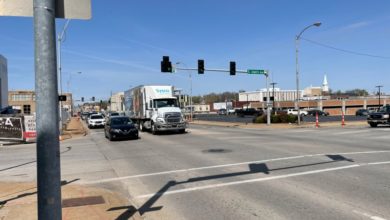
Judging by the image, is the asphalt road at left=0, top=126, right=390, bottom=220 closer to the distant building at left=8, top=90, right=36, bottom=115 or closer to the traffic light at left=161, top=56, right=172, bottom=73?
the traffic light at left=161, top=56, right=172, bottom=73

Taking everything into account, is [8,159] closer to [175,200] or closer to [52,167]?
[175,200]

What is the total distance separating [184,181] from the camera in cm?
1059

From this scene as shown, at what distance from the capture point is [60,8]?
3.95m

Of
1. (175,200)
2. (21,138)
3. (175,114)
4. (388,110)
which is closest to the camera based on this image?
(175,200)

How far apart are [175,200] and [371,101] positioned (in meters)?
149

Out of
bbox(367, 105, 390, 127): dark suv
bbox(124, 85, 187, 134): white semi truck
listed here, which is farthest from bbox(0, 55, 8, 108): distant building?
bbox(367, 105, 390, 127): dark suv

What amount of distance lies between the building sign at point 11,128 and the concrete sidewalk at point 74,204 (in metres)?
18.4

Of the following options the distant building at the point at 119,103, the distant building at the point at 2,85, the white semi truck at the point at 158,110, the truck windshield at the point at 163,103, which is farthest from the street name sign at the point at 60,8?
the distant building at the point at 2,85

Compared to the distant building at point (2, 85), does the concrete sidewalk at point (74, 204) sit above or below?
below

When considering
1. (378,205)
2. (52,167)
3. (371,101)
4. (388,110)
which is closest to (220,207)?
(378,205)

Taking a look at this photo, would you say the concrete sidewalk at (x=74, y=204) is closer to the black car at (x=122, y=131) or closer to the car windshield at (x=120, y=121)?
the black car at (x=122, y=131)

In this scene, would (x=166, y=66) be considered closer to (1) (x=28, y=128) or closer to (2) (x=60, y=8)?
(1) (x=28, y=128)

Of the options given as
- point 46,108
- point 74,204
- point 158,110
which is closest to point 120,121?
point 158,110

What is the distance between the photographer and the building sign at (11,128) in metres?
27.5
